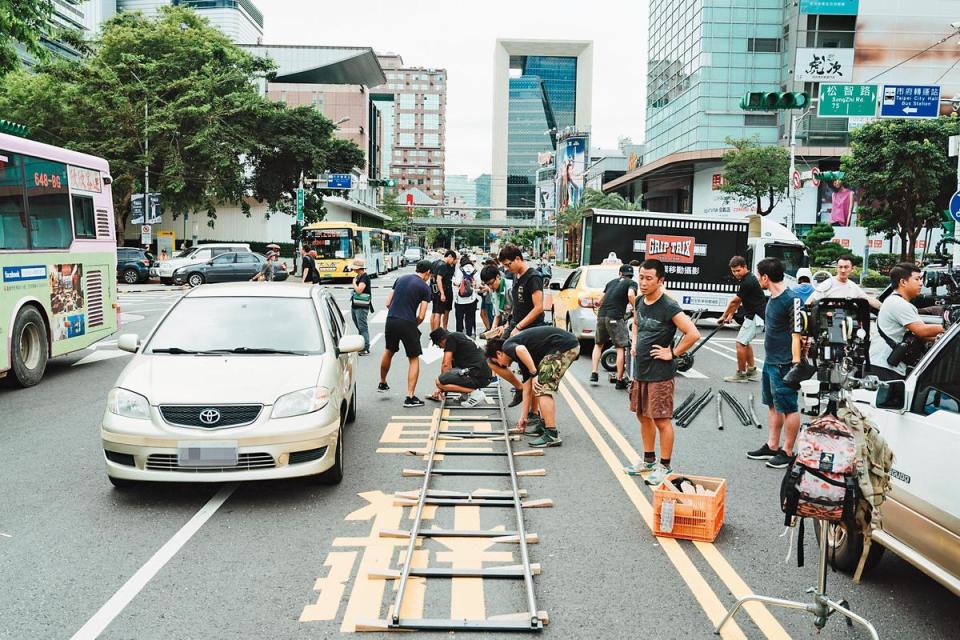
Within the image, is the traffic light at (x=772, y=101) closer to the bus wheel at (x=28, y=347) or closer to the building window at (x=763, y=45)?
the bus wheel at (x=28, y=347)

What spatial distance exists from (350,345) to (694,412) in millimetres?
4653

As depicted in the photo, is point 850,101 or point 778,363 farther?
point 850,101

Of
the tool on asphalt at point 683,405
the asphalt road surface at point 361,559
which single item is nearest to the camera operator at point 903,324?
the asphalt road surface at point 361,559

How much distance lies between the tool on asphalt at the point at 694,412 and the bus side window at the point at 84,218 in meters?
9.09

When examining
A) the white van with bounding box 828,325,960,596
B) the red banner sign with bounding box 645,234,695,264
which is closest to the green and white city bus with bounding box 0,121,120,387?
the white van with bounding box 828,325,960,596

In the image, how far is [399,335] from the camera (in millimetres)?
9898

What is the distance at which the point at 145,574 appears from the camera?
4652 mm

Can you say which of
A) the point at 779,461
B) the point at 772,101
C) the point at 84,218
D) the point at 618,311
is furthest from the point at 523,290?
the point at 772,101

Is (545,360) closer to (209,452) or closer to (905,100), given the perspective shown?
(209,452)

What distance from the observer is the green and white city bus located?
10.5 meters

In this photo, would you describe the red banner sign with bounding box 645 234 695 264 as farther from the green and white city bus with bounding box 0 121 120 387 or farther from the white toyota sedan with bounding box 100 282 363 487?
the white toyota sedan with bounding box 100 282 363 487

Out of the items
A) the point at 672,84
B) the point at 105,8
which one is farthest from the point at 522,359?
the point at 105,8

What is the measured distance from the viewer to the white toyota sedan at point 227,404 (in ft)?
18.7

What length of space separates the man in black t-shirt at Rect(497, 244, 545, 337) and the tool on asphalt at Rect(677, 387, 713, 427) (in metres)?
1.98
